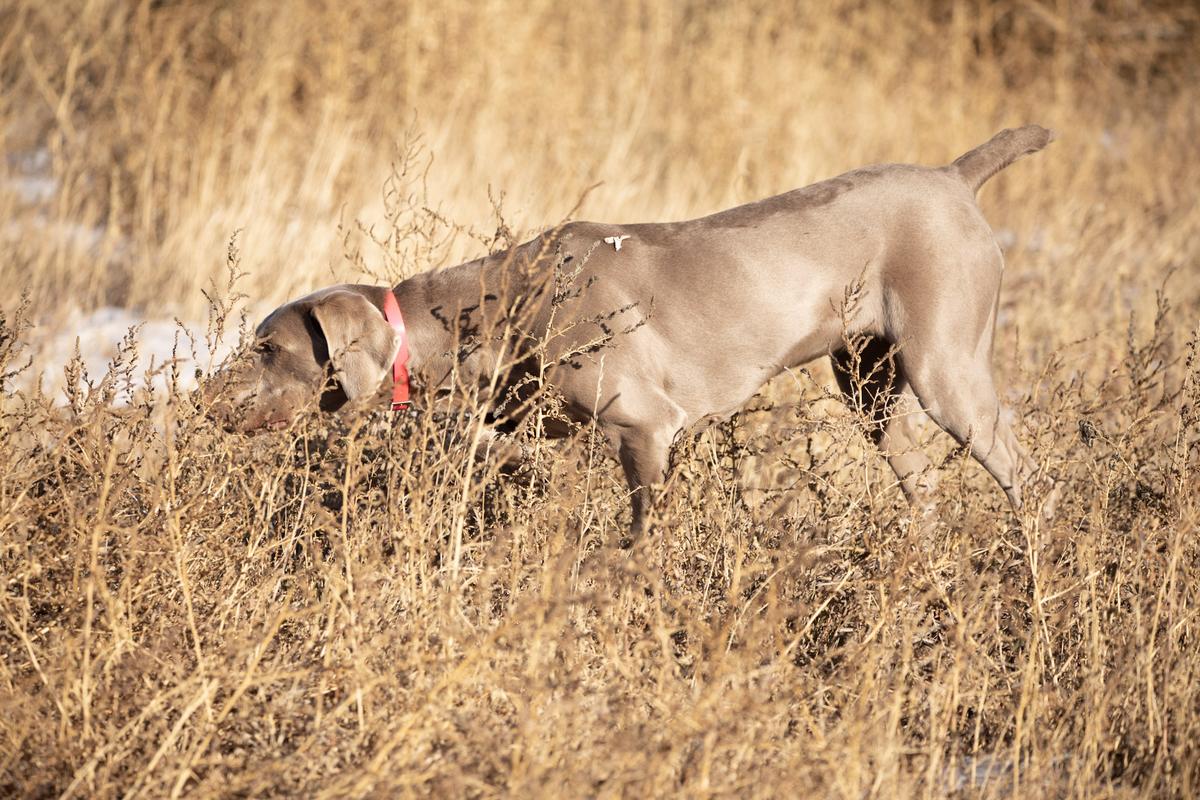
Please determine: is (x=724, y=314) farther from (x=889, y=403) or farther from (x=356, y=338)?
(x=356, y=338)

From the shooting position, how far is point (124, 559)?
336 centimetres

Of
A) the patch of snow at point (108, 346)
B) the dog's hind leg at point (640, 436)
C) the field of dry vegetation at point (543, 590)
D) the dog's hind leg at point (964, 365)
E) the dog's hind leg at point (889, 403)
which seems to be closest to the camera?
the field of dry vegetation at point (543, 590)

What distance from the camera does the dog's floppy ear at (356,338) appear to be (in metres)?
4.12

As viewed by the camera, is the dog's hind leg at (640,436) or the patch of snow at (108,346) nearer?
the dog's hind leg at (640,436)

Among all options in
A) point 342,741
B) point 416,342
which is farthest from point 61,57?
point 342,741

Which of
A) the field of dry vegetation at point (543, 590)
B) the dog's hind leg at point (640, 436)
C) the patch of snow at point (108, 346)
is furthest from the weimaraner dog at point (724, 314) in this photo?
the patch of snow at point (108, 346)

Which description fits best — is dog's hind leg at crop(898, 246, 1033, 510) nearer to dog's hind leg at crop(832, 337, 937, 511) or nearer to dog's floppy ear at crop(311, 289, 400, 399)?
dog's hind leg at crop(832, 337, 937, 511)

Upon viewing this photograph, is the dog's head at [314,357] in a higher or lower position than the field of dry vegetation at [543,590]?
higher

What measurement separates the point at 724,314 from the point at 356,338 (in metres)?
1.31

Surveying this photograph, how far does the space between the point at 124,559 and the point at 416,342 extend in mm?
1411

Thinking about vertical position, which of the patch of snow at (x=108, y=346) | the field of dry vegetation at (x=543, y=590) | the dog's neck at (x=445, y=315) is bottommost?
the field of dry vegetation at (x=543, y=590)

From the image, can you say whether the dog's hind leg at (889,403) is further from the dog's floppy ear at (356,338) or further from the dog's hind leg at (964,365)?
the dog's floppy ear at (356,338)

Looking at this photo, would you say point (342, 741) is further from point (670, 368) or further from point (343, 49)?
point (343, 49)

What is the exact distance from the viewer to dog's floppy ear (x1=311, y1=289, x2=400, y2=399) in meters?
4.12
